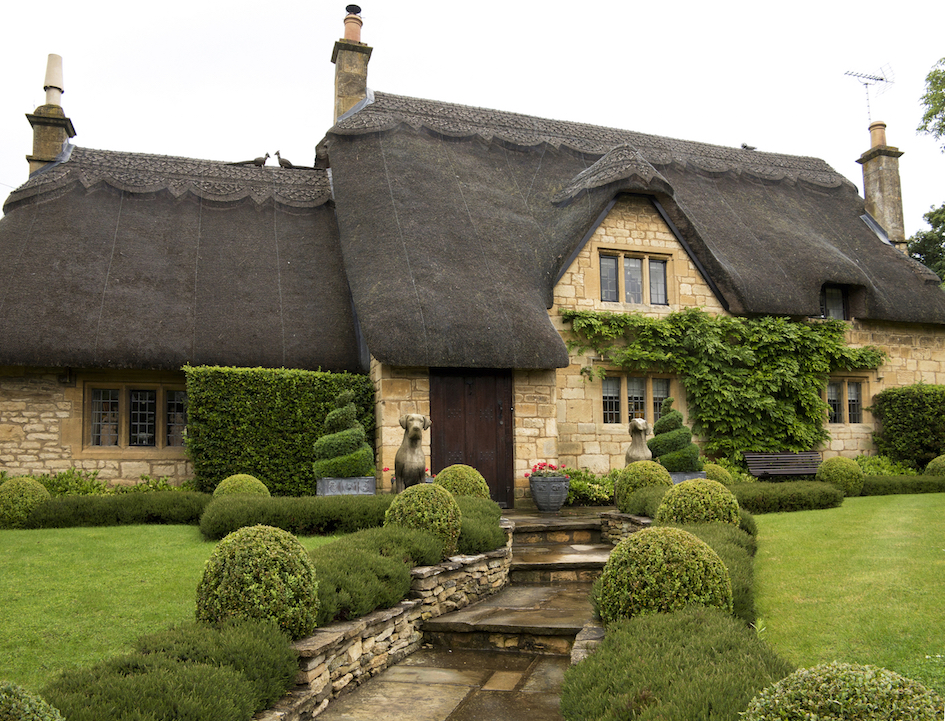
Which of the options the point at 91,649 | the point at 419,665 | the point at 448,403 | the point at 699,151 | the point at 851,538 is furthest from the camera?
the point at 699,151

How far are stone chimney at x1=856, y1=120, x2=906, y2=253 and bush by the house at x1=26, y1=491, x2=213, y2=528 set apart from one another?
1867 cm

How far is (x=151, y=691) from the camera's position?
3.55 meters

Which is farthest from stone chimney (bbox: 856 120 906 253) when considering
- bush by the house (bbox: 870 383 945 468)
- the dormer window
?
bush by the house (bbox: 870 383 945 468)

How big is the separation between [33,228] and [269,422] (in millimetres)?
6027

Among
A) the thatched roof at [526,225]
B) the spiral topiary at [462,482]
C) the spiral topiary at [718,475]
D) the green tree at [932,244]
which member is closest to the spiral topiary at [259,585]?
the spiral topiary at [462,482]

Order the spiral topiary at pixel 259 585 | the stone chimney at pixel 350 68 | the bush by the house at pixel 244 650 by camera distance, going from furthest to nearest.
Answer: the stone chimney at pixel 350 68 → the spiral topiary at pixel 259 585 → the bush by the house at pixel 244 650

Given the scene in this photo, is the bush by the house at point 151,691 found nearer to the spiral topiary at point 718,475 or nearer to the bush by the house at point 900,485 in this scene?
the spiral topiary at point 718,475

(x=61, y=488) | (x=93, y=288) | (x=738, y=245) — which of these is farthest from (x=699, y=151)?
(x=61, y=488)

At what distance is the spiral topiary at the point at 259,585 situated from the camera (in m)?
4.79

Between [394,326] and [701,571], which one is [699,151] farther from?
[701,571]

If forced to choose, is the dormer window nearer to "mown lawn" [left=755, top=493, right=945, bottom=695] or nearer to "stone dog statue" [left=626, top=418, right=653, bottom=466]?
"stone dog statue" [left=626, top=418, right=653, bottom=466]

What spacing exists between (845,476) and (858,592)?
8.50m

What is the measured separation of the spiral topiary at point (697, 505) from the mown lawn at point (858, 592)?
0.58 meters

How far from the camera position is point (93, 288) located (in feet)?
42.2
